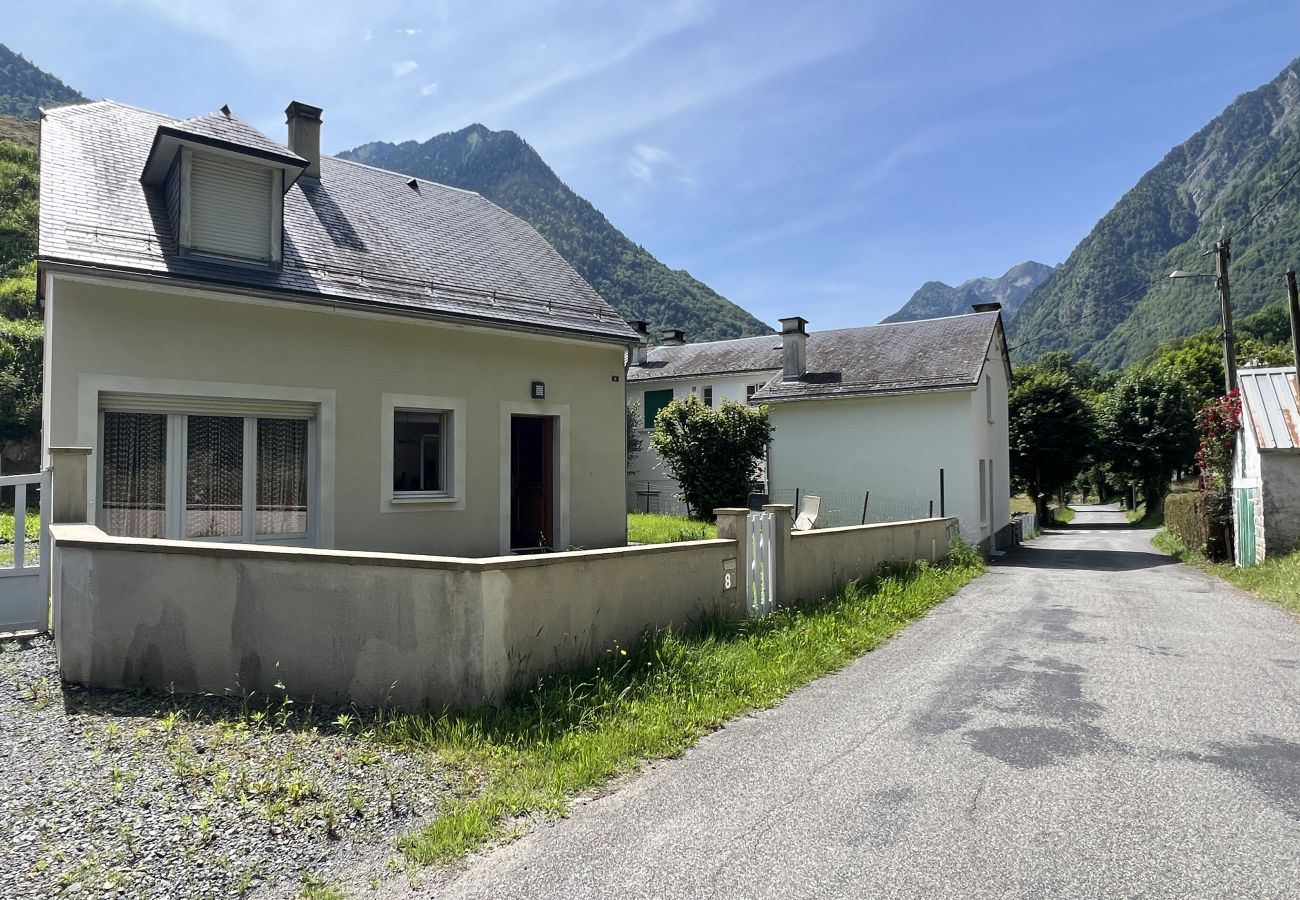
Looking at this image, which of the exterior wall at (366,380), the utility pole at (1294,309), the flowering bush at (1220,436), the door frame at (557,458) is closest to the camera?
the exterior wall at (366,380)

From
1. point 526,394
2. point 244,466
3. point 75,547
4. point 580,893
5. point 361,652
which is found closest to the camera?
point 580,893

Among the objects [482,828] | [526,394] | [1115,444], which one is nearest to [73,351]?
[526,394]

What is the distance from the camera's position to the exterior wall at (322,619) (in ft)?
15.4

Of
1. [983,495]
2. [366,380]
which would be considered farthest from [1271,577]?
[366,380]

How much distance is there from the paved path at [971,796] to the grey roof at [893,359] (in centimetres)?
1359

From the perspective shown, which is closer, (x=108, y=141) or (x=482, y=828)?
(x=482, y=828)

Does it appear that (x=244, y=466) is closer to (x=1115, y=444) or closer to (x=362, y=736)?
(x=362, y=736)

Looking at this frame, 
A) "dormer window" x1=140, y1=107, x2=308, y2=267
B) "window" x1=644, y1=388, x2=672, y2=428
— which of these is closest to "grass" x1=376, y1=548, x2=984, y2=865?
"dormer window" x1=140, y1=107, x2=308, y2=267

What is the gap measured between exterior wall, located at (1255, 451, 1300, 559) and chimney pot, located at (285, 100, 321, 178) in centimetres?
1645

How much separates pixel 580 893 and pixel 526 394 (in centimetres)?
854

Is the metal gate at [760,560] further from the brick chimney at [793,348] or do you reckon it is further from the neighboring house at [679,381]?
the neighboring house at [679,381]

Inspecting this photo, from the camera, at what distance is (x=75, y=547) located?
5266 millimetres

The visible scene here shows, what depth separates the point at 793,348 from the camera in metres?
23.1

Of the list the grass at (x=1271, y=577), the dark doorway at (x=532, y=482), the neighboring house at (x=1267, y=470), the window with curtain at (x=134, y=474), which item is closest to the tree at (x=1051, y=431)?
the neighboring house at (x=1267, y=470)
